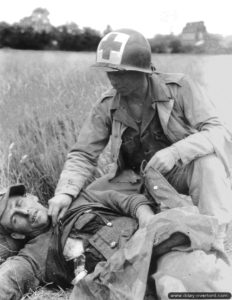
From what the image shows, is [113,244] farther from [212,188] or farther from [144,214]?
[212,188]

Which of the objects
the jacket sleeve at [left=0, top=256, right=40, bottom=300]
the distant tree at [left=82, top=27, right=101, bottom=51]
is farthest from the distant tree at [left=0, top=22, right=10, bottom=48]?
the jacket sleeve at [left=0, top=256, right=40, bottom=300]

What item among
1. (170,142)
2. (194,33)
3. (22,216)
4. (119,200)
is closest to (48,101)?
(194,33)

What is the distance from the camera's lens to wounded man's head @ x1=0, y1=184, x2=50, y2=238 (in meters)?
4.28

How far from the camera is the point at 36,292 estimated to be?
4.17 meters

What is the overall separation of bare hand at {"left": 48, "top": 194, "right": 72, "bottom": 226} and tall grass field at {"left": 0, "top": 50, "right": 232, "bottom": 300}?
0.51m

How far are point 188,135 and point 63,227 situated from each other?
43.2 inches

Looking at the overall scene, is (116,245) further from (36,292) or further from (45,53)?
(45,53)

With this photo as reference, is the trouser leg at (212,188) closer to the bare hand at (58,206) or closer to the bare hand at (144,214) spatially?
the bare hand at (144,214)

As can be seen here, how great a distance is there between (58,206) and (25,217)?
0.79ft

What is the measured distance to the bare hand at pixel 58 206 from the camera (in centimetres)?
425

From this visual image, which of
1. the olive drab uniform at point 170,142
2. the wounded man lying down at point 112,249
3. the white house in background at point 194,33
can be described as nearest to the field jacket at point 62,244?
the wounded man lying down at point 112,249

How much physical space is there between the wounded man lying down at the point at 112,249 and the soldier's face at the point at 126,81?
71cm

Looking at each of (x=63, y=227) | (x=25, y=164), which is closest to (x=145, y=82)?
(x=63, y=227)

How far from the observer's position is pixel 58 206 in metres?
4.29
